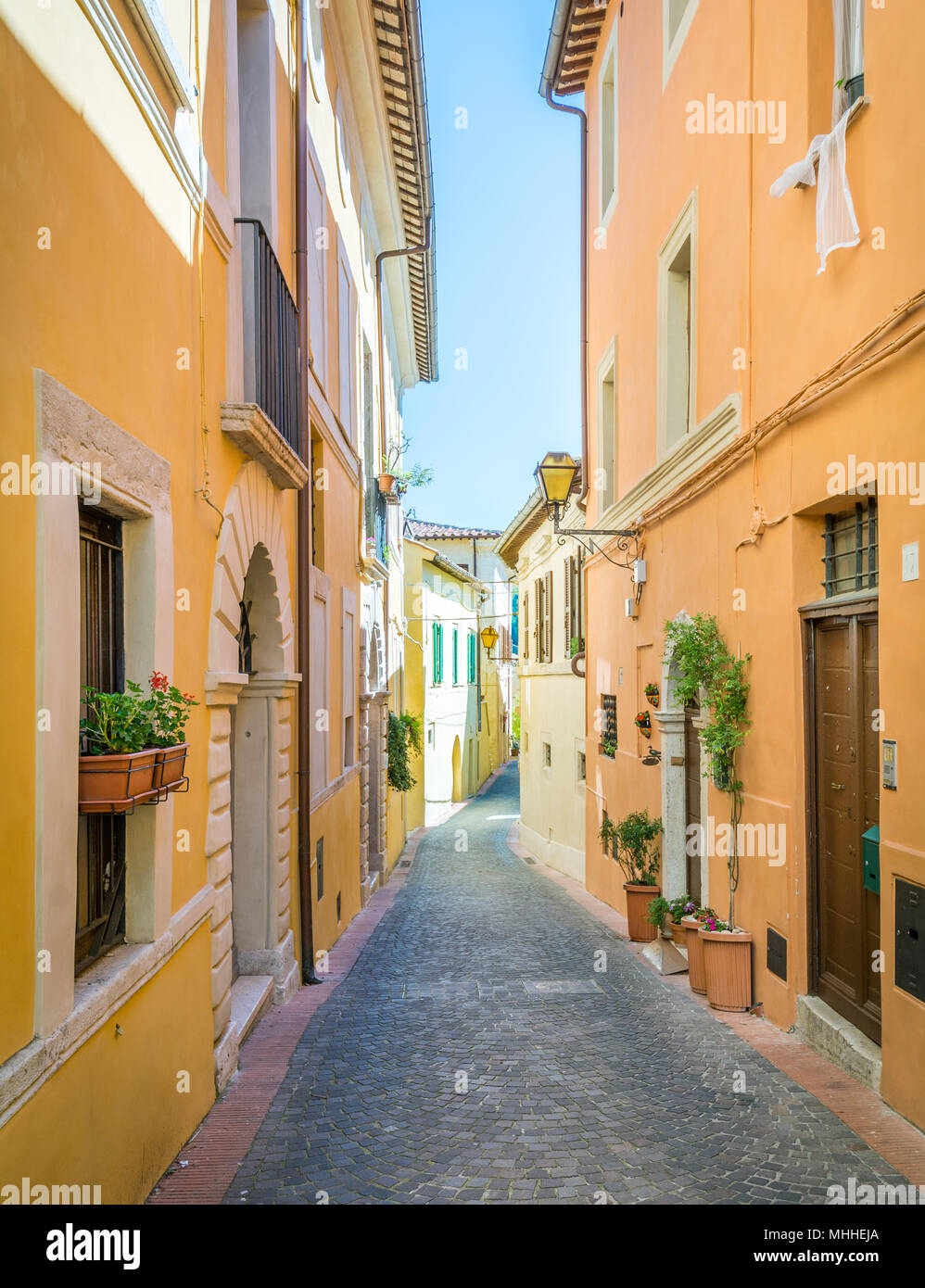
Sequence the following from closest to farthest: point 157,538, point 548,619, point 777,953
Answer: point 157,538 < point 777,953 < point 548,619

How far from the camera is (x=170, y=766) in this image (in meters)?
3.75

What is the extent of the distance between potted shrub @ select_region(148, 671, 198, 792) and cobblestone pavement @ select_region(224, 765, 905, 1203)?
1.76m

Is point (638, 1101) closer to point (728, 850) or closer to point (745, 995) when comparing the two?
point (745, 995)

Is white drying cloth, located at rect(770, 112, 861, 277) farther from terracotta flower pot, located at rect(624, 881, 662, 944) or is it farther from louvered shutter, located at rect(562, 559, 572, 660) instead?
louvered shutter, located at rect(562, 559, 572, 660)

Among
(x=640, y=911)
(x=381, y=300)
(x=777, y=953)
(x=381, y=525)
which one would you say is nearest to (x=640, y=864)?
(x=640, y=911)

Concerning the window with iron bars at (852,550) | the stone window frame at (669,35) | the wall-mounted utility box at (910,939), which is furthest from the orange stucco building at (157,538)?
the window with iron bars at (852,550)

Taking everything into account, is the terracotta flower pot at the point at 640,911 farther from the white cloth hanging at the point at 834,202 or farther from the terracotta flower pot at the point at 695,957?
the white cloth hanging at the point at 834,202

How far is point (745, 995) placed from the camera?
257 inches

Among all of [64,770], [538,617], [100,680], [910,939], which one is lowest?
[910,939]

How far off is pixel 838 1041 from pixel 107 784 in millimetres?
4192

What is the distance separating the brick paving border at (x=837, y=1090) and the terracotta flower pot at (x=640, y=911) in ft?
4.99

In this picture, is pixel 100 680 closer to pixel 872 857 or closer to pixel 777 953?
pixel 872 857

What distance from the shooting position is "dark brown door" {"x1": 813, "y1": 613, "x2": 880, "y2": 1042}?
16.8ft

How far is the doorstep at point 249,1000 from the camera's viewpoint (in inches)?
238
